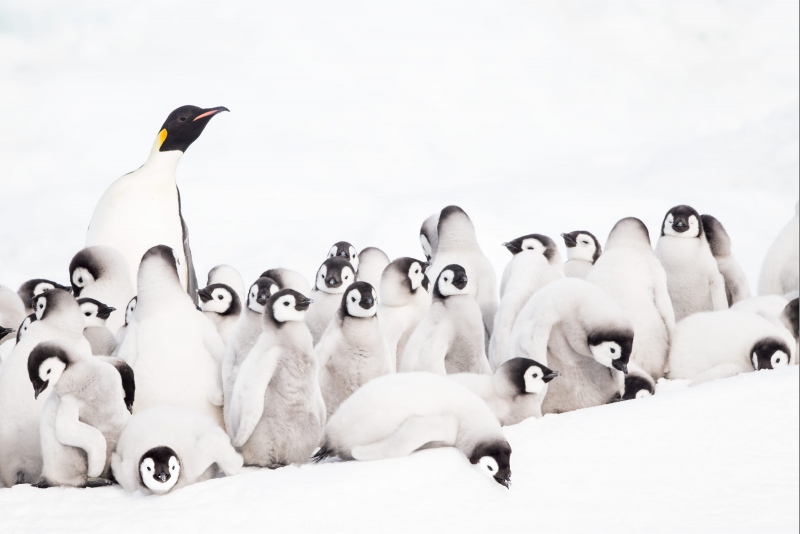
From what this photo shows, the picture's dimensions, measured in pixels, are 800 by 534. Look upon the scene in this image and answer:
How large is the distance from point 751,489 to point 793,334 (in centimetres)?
159

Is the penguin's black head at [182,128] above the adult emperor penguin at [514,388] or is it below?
above

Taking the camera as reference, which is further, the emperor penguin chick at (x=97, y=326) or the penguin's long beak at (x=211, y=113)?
the penguin's long beak at (x=211, y=113)

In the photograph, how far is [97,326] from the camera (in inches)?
160

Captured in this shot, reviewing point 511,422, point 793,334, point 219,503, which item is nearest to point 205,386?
point 219,503

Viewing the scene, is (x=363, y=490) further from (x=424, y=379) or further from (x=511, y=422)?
(x=511, y=422)

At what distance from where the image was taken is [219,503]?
9.02 feet

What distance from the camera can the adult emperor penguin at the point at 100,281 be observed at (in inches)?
177

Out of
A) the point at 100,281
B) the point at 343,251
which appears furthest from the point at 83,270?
the point at 343,251

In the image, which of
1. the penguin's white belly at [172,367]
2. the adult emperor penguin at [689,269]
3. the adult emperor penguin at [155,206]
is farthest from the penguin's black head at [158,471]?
the adult emperor penguin at [689,269]

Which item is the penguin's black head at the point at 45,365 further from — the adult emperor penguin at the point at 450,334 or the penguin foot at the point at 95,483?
the adult emperor penguin at the point at 450,334

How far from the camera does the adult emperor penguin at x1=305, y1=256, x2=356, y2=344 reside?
427cm

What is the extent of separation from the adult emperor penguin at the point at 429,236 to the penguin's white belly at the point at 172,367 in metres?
2.11

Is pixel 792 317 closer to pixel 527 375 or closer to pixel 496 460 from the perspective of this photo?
pixel 527 375

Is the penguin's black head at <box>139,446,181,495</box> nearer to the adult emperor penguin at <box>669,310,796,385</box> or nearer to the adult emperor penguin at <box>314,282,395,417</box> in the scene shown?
the adult emperor penguin at <box>314,282,395,417</box>
